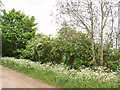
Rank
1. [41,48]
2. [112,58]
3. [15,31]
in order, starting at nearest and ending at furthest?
1. [112,58]
2. [41,48]
3. [15,31]

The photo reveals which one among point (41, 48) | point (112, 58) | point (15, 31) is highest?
point (15, 31)

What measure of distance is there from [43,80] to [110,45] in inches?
143

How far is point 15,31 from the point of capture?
11.8 metres

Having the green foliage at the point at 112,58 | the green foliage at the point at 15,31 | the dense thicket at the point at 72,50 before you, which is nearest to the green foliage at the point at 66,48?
the dense thicket at the point at 72,50

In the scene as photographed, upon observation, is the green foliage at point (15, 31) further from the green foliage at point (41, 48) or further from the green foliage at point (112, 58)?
the green foliage at point (112, 58)

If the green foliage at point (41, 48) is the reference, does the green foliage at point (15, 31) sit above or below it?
above

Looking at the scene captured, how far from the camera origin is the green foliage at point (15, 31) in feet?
39.1

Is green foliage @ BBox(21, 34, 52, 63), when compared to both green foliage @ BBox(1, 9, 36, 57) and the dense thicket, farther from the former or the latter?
green foliage @ BBox(1, 9, 36, 57)

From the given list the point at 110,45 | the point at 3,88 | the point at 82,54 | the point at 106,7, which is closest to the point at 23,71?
the point at 3,88

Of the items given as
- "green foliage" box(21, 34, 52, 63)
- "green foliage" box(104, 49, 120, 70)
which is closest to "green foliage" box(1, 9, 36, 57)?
"green foliage" box(21, 34, 52, 63)

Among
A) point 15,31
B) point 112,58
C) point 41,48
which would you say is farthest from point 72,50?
point 15,31

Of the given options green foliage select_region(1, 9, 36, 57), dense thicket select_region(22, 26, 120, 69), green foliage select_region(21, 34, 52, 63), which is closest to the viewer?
dense thicket select_region(22, 26, 120, 69)

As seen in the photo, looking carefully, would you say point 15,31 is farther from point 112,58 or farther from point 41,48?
point 112,58

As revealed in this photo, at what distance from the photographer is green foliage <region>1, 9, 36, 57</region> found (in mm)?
11914
